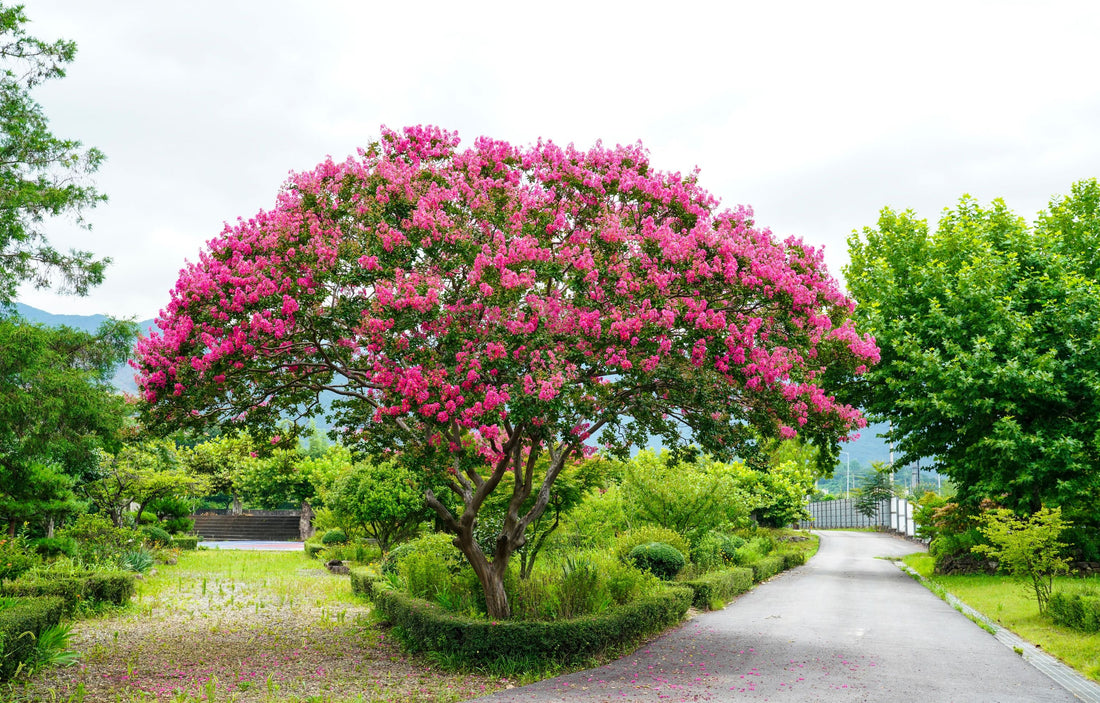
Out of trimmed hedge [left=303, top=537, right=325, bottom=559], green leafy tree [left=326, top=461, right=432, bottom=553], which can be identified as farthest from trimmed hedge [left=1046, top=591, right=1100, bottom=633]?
trimmed hedge [left=303, top=537, right=325, bottom=559]

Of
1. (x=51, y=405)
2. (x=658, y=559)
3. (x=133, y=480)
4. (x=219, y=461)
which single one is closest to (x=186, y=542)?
(x=133, y=480)

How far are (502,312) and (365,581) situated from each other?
991cm

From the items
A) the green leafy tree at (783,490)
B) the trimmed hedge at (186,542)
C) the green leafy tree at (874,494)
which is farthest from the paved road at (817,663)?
the green leafy tree at (874,494)

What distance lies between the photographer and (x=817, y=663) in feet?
34.4

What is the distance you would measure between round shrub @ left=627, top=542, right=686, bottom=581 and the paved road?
139cm

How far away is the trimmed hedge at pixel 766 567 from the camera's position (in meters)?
22.1

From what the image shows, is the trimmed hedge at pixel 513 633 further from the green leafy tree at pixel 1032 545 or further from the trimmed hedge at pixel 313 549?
the trimmed hedge at pixel 313 549

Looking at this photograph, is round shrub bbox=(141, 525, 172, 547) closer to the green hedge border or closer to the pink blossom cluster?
the green hedge border

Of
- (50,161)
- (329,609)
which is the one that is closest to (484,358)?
(329,609)

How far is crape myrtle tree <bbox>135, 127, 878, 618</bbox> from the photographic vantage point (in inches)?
357

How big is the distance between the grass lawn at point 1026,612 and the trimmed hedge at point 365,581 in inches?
454

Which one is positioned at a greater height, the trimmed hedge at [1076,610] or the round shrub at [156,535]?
the trimmed hedge at [1076,610]

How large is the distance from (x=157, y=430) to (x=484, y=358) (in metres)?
4.89

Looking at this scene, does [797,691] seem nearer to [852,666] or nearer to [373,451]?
[852,666]
